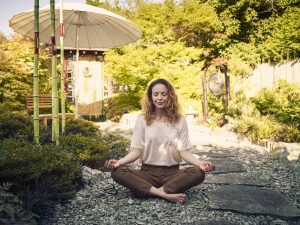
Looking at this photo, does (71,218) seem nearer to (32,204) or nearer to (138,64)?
(32,204)

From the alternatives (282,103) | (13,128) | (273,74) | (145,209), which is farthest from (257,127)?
(273,74)

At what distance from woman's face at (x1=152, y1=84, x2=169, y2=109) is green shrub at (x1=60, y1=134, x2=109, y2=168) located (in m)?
1.42

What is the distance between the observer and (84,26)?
5.98 meters

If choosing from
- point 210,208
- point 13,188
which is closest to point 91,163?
point 13,188

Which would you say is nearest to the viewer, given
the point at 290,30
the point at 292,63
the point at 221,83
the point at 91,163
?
the point at 91,163

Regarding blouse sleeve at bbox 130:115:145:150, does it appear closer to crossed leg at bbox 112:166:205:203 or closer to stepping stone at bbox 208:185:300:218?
crossed leg at bbox 112:166:205:203

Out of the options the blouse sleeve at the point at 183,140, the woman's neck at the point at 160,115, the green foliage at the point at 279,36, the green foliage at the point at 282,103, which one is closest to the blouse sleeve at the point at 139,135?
the woman's neck at the point at 160,115

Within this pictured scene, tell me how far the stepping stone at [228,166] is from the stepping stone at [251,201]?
74 centimetres

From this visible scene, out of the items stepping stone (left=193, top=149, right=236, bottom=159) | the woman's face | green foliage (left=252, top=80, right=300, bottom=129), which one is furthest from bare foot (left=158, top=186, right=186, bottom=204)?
green foliage (left=252, top=80, right=300, bottom=129)

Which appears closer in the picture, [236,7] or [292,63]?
[292,63]

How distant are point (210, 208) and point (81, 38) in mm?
4561

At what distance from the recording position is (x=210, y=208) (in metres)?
2.93

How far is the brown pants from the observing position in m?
3.11

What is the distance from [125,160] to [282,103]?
6267 millimetres
